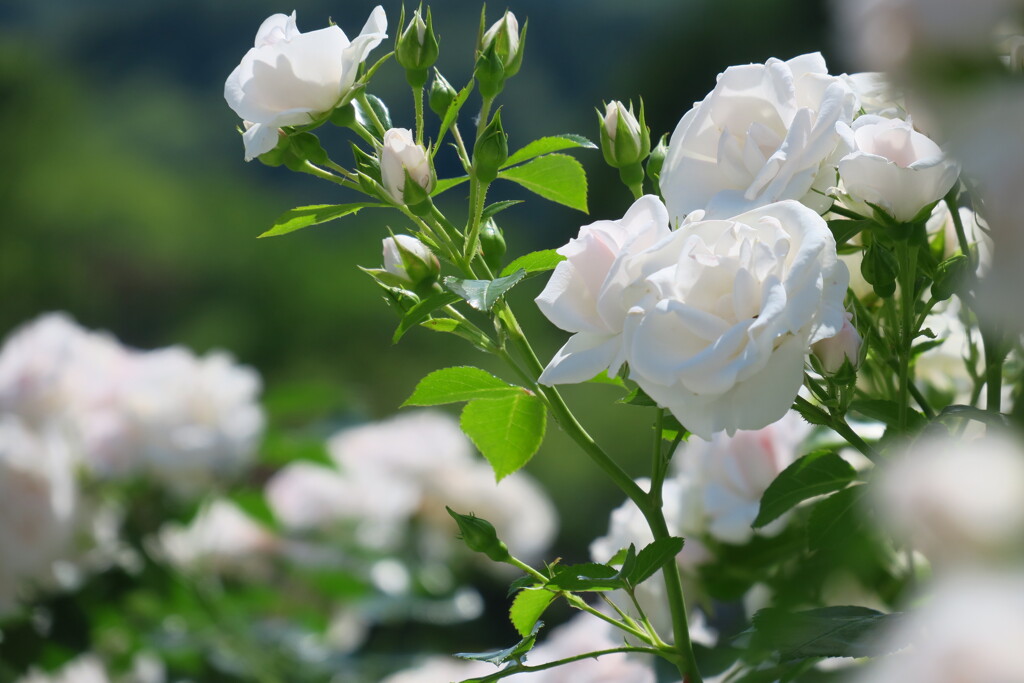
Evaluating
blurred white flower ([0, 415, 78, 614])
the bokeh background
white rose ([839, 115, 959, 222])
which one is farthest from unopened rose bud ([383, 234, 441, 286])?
the bokeh background

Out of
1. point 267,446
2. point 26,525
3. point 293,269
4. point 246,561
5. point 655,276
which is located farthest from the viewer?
point 293,269

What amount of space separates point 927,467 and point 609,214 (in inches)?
170

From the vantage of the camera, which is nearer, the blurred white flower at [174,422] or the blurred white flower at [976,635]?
the blurred white flower at [976,635]

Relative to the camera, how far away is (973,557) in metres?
0.09

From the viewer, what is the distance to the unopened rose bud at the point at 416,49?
0.31 m

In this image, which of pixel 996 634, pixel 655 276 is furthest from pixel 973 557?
pixel 655 276

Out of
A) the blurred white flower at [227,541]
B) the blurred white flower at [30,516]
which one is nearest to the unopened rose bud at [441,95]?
the blurred white flower at [30,516]

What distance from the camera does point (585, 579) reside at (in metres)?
0.26

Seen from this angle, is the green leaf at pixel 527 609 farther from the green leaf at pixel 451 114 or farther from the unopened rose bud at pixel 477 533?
the green leaf at pixel 451 114

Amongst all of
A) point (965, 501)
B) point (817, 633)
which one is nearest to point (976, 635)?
point (965, 501)

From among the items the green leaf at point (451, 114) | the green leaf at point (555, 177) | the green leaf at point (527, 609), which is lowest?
the green leaf at point (527, 609)

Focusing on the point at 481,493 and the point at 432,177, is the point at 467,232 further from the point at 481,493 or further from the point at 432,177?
the point at 481,493

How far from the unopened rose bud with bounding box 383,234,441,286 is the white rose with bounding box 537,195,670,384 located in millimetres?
50

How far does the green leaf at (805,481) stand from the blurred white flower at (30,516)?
557 millimetres
